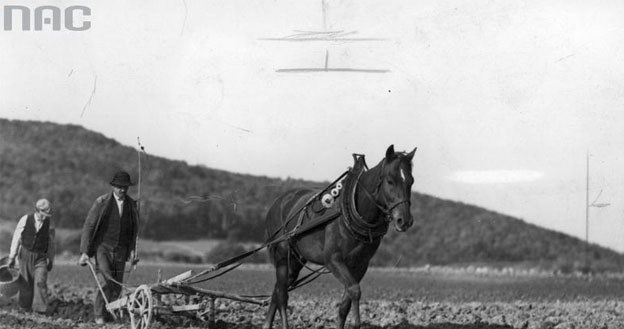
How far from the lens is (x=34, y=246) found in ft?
47.0

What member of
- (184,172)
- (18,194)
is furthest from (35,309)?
(18,194)

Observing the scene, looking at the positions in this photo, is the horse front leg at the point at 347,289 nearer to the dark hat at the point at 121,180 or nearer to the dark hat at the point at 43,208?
the dark hat at the point at 121,180

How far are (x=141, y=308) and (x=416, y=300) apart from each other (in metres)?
5.97

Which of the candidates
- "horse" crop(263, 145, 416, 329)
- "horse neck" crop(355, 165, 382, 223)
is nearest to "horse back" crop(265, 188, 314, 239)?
"horse" crop(263, 145, 416, 329)

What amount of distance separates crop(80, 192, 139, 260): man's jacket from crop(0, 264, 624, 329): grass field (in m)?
0.96

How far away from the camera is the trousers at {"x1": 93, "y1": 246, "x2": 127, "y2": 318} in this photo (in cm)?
1222

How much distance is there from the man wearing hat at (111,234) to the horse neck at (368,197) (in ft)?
11.9

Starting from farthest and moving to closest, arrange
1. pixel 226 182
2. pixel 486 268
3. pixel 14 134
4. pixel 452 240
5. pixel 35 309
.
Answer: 1. pixel 14 134
2. pixel 226 182
3. pixel 452 240
4. pixel 486 268
5. pixel 35 309

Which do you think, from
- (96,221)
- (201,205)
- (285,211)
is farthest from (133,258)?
(201,205)

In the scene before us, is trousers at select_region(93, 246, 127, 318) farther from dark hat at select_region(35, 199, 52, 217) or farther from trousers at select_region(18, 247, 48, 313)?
dark hat at select_region(35, 199, 52, 217)

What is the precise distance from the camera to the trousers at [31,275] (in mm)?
14125

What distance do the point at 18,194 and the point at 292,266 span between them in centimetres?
1619

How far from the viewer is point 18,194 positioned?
83.9 ft

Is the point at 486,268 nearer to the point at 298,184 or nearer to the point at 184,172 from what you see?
the point at 298,184
